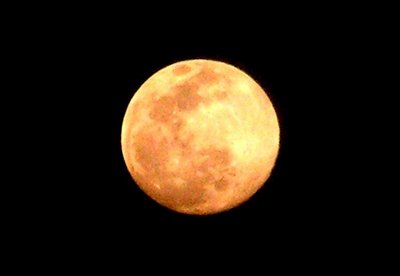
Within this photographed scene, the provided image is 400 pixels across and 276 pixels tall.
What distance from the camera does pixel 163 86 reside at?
4.61 meters

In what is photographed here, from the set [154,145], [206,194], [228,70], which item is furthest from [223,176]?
[228,70]

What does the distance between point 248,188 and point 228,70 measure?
91cm

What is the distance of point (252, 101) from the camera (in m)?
4.58

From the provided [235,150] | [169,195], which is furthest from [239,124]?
[169,195]

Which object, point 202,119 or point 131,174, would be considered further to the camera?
point 131,174

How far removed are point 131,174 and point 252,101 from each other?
1.12 metres

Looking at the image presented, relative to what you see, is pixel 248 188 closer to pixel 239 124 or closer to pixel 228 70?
pixel 239 124

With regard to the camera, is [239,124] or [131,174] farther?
[131,174]

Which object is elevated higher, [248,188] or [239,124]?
[239,124]

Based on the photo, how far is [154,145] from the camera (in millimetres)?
4465

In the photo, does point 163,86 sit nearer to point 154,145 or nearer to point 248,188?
point 154,145

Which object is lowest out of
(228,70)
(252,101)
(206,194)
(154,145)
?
(206,194)

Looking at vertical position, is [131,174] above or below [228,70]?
below

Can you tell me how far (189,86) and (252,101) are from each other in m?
0.48
